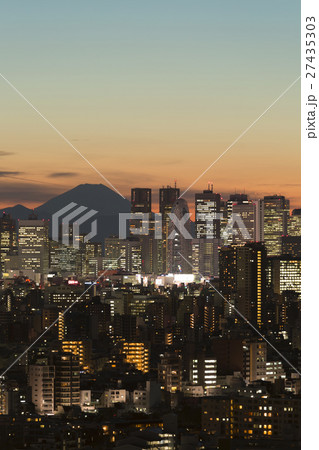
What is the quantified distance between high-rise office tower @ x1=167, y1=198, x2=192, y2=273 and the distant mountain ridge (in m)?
1.04

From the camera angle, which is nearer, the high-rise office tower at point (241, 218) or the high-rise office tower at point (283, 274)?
the high-rise office tower at point (283, 274)

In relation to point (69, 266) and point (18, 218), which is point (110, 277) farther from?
point (18, 218)

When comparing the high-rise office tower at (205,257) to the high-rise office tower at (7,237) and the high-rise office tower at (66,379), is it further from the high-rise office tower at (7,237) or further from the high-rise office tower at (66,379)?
the high-rise office tower at (66,379)

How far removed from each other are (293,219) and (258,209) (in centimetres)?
188

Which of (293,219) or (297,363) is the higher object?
(293,219)

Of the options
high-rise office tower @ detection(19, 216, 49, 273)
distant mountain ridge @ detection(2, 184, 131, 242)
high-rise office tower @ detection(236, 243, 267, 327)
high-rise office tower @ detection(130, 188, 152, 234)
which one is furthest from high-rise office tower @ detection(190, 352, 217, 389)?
high-rise office tower @ detection(19, 216, 49, 273)

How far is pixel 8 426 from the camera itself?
5.74m

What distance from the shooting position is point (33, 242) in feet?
43.9

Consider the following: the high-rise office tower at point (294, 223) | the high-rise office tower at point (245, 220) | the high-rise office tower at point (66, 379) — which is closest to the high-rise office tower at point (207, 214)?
the high-rise office tower at point (245, 220)

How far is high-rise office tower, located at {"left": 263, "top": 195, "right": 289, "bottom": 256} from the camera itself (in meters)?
12.8

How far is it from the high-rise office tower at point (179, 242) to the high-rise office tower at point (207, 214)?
0.21 metres

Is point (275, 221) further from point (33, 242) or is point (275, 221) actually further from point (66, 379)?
point (66, 379)

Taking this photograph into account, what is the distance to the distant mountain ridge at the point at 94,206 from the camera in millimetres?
11125
